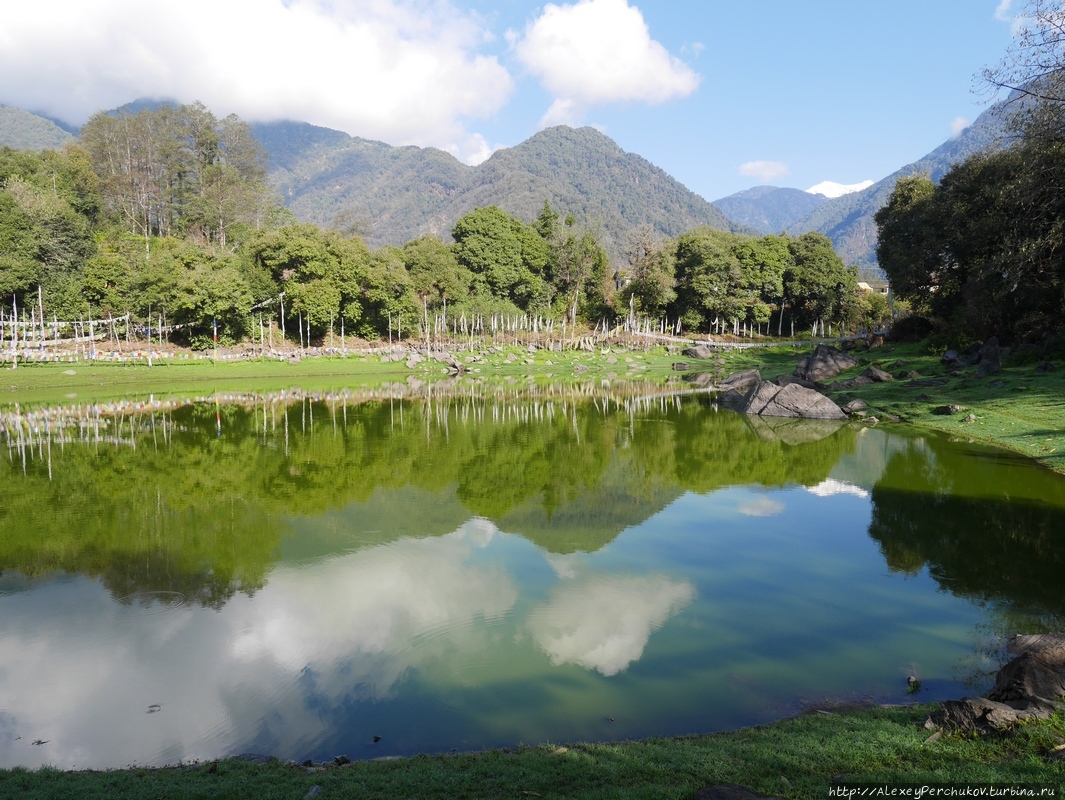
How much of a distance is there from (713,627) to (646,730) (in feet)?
10.5

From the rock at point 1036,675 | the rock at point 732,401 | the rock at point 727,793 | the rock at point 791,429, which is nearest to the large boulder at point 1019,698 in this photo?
the rock at point 1036,675

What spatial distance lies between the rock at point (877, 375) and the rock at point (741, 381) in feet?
22.1

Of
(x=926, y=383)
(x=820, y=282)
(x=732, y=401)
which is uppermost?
(x=820, y=282)

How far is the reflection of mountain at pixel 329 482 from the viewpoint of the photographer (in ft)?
45.0

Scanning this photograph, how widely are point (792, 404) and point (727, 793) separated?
96.6 ft

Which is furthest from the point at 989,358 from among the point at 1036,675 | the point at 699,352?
the point at 1036,675

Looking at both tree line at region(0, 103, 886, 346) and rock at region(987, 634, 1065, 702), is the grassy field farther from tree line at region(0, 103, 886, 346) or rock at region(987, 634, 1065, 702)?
tree line at region(0, 103, 886, 346)

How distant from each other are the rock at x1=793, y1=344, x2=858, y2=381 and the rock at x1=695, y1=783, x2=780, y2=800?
131ft

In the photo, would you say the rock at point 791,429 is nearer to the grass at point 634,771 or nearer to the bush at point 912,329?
the grass at point 634,771

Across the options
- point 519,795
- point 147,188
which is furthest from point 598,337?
point 519,795

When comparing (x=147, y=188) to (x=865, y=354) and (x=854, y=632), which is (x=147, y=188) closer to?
(x=865, y=354)

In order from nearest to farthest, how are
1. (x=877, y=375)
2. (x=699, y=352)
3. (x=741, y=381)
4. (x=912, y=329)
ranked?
(x=877, y=375) → (x=741, y=381) → (x=912, y=329) → (x=699, y=352)

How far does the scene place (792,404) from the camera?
32.0 metres

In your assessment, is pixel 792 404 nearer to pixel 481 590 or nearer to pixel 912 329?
pixel 912 329
